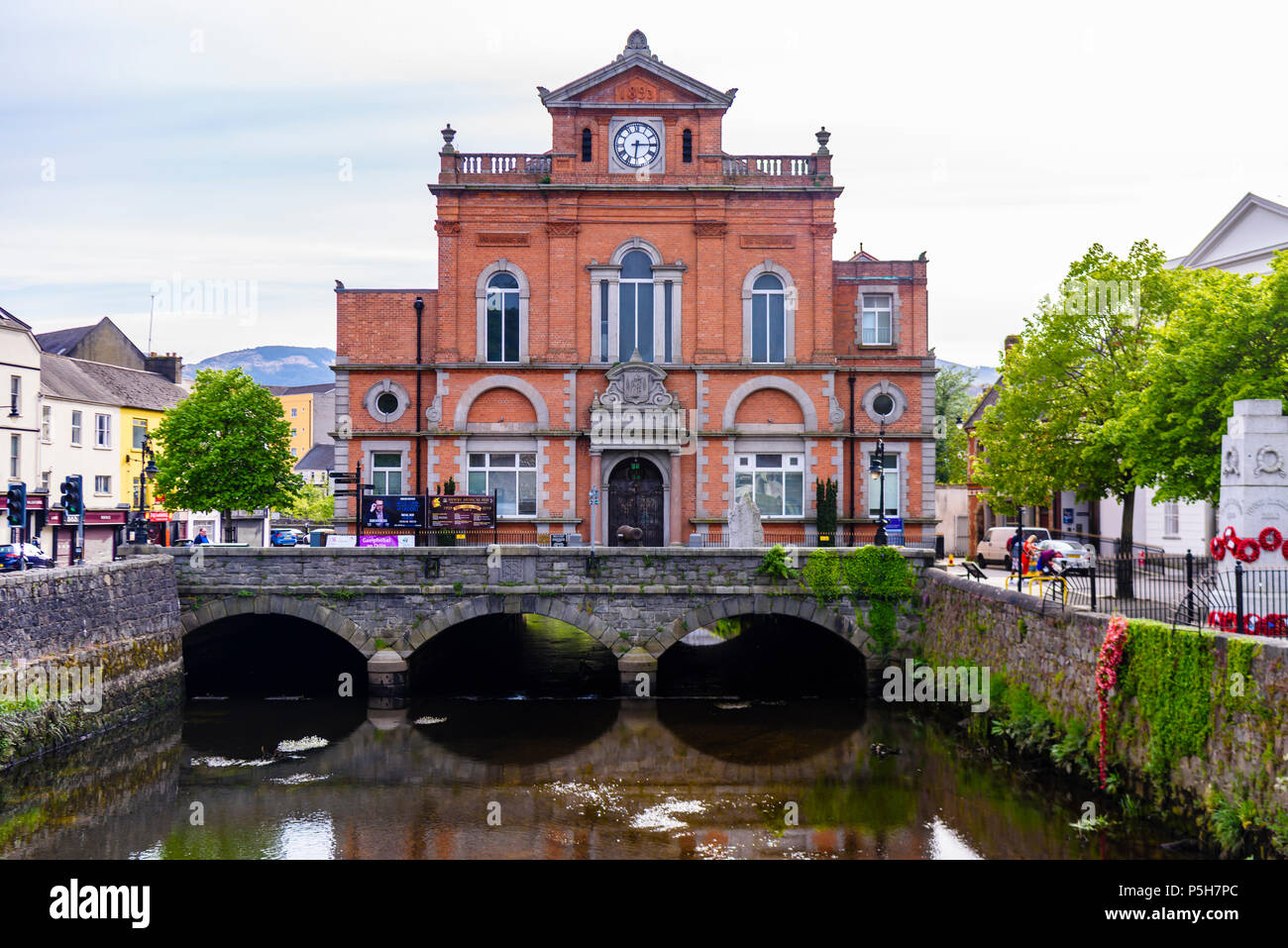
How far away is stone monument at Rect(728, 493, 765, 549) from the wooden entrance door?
4.39m

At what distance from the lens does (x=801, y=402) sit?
3259 cm

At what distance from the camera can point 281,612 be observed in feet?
82.4

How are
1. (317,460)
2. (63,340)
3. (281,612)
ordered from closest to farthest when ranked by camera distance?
1. (281,612)
2. (63,340)
3. (317,460)

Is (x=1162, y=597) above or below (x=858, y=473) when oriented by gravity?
below

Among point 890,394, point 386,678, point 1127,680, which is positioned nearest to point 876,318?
point 890,394

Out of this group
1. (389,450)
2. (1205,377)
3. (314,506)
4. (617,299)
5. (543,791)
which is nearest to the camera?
(543,791)

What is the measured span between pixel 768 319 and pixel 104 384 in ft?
122

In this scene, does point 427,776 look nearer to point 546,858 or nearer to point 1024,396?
point 546,858

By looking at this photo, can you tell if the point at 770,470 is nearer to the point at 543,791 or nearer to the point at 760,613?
the point at 760,613

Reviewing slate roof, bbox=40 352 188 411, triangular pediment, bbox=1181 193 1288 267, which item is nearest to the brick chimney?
slate roof, bbox=40 352 188 411

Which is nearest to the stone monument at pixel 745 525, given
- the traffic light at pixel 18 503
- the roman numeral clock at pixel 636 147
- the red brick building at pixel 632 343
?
the red brick building at pixel 632 343
